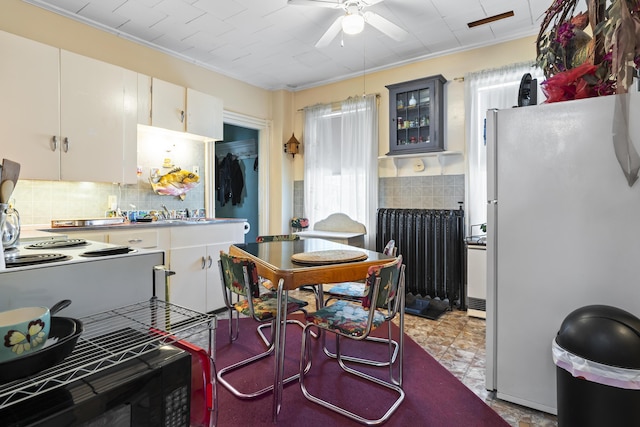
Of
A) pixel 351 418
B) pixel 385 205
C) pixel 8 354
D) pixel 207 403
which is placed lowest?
pixel 351 418

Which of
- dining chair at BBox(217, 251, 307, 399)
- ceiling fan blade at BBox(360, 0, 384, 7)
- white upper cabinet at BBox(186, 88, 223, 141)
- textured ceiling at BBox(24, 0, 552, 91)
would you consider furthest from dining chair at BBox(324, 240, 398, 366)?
white upper cabinet at BBox(186, 88, 223, 141)

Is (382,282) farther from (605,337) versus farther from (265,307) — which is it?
(605,337)

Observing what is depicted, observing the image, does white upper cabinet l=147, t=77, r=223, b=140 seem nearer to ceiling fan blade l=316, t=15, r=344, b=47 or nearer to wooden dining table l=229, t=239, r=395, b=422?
ceiling fan blade l=316, t=15, r=344, b=47

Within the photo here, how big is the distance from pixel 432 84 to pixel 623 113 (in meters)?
2.17

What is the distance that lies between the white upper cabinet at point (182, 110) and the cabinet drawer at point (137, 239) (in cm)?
106

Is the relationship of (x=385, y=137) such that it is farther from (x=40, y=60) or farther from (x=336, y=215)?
(x=40, y=60)

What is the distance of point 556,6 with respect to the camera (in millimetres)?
1922

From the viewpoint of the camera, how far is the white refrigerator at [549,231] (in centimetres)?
163

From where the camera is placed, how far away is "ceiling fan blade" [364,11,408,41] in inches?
102

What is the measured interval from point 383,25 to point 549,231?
1.93 m

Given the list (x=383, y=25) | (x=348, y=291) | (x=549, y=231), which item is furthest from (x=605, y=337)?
(x=383, y=25)

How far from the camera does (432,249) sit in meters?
3.59

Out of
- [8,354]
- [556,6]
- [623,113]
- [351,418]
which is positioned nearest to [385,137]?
[556,6]

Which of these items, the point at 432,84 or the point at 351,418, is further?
the point at 432,84
